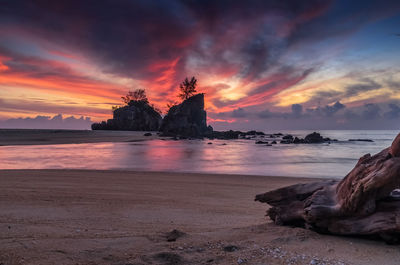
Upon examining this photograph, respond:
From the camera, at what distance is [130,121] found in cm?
8856

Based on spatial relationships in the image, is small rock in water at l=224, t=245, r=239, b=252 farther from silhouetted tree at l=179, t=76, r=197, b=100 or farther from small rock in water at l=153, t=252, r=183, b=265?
silhouetted tree at l=179, t=76, r=197, b=100

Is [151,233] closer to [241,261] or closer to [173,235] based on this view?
[173,235]

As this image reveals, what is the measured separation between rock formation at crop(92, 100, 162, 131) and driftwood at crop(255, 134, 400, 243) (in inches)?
3442

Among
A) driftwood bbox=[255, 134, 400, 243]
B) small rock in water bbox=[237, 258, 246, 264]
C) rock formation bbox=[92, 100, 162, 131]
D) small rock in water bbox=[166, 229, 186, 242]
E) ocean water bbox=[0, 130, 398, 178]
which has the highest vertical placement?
rock formation bbox=[92, 100, 162, 131]

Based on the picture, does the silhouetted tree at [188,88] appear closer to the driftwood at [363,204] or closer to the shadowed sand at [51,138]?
the shadowed sand at [51,138]

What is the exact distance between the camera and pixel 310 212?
427cm

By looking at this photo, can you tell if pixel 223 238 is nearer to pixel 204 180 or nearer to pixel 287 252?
pixel 287 252

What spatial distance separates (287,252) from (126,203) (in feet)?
15.1

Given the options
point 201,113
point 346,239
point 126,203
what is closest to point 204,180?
point 126,203

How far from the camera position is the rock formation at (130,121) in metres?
88.4

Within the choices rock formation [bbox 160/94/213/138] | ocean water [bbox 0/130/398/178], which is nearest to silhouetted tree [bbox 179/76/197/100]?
rock formation [bbox 160/94/213/138]

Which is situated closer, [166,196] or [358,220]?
[358,220]

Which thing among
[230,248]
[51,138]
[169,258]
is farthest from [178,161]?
[51,138]

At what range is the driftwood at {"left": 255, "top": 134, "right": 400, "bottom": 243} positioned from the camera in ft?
12.2
